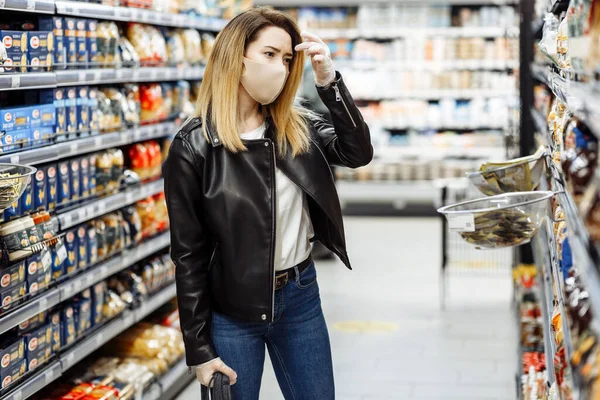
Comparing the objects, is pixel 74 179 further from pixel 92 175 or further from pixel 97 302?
pixel 97 302

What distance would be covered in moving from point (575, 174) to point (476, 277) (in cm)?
591

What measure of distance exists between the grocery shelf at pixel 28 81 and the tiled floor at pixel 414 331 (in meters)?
2.02

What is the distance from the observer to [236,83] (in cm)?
270

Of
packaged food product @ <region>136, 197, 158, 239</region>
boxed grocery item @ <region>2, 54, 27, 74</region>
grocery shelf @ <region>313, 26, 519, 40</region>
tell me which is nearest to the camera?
boxed grocery item @ <region>2, 54, 27, 74</region>

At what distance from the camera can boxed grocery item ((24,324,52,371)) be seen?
11.6ft

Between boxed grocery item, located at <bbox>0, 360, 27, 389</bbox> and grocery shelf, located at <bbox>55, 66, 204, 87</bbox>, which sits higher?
grocery shelf, located at <bbox>55, 66, 204, 87</bbox>

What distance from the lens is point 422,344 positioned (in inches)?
229

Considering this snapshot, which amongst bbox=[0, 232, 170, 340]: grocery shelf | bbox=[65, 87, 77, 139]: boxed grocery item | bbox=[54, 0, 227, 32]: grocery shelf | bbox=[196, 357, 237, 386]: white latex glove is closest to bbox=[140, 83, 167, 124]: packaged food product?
bbox=[54, 0, 227, 32]: grocery shelf

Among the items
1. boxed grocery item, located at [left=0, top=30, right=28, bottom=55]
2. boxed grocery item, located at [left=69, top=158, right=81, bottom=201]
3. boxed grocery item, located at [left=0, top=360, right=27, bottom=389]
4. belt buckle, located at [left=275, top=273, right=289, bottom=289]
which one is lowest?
boxed grocery item, located at [left=0, top=360, right=27, bottom=389]

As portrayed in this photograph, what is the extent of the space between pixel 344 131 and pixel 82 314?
1828 mm

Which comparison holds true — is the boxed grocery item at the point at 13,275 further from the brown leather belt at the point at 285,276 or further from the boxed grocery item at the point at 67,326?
the brown leather belt at the point at 285,276

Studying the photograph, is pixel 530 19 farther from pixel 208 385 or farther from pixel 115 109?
pixel 208 385

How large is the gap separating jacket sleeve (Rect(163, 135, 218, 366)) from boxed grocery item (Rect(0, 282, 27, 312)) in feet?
2.81

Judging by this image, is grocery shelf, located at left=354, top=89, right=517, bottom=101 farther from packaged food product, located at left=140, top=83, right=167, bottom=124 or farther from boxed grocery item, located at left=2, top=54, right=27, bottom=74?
boxed grocery item, located at left=2, top=54, right=27, bottom=74
